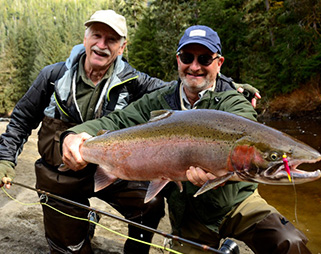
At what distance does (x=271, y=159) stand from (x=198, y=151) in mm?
481

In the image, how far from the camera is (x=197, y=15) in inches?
1075

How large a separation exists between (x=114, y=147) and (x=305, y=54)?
764 inches

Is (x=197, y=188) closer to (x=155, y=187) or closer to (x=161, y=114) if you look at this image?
A: (x=155, y=187)

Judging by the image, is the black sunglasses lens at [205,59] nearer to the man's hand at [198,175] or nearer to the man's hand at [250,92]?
the man's hand at [250,92]

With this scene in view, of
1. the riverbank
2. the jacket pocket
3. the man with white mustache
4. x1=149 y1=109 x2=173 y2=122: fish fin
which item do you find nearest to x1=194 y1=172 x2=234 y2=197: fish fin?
x1=149 y1=109 x2=173 y2=122: fish fin

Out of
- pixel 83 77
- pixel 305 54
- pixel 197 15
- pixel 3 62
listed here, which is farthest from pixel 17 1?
pixel 83 77

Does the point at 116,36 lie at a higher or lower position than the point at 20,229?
higher

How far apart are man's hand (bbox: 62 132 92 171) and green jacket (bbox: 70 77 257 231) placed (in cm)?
10

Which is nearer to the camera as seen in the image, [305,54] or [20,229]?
[20,229]

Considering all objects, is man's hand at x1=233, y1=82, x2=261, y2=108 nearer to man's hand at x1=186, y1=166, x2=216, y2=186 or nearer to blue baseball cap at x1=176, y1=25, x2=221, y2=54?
blue baseball cap at x1=176, y1=25, x2=221, y2=54

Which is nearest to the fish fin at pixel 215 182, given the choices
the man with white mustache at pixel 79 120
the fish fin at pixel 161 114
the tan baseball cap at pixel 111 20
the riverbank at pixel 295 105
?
the fish fin at pixel 161 114

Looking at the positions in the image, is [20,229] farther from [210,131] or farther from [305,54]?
[305,54]

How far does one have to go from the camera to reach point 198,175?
2.11m

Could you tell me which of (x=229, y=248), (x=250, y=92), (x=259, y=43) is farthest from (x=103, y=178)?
(x=259, y=43)
